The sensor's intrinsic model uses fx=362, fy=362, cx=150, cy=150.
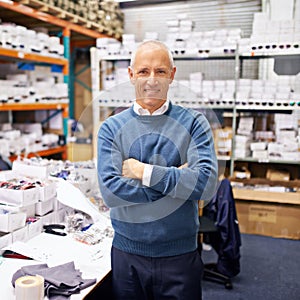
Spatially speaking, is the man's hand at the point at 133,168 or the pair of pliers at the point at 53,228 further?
the pair of pliers at the point at 53,228

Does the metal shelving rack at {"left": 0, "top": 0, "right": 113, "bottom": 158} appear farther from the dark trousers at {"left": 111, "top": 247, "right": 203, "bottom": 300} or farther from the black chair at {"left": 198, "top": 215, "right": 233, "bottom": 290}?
the dark trousers at {"left": 111, "top": 247, "right": 203, "bottom": 300}

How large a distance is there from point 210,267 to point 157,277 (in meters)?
1.96

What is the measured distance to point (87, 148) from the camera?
4.31 m

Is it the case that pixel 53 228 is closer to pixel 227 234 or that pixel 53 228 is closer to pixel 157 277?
pixel 157 277

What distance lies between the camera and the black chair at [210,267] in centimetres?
288

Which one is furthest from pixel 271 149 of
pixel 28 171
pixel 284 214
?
pixel 28 171

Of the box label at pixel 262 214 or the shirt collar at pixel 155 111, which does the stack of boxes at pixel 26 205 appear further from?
the box label at pixel 262 214

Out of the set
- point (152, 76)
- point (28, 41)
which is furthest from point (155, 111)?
point (28, 41)

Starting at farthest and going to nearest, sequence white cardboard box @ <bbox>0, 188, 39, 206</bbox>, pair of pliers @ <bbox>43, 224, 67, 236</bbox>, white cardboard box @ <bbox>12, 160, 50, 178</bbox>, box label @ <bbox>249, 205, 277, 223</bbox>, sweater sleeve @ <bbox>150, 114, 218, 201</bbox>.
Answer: box label @ <bbox>249, 205, 277, 223</bbox>
white cardboard box @ <bbox>12, 160, 50, 178</bbox>
pair of pliers @ <bbox>43, 224, 67, 236</bbox>
white cardboard box @ <bbox>0, 188, 39, 206</bbox>
sweater sleeve @ <bbox>150, 114, 218, 201</bbox>

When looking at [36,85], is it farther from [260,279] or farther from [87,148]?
[260,279]

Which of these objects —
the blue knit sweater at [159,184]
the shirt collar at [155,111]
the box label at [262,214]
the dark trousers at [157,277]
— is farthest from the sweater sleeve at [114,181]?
the box label at [262,214]

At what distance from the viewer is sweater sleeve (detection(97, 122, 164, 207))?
4.56 feet

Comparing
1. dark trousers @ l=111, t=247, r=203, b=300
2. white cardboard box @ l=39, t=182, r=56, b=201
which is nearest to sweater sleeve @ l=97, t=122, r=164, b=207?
dark trousers @ l=111, t=247, r=203, b=300

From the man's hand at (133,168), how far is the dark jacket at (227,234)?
159cm
